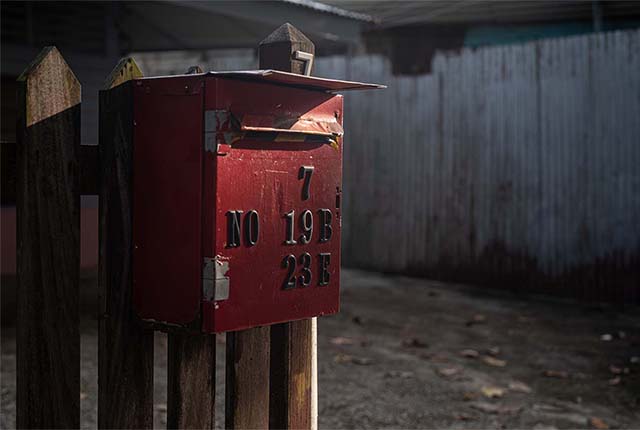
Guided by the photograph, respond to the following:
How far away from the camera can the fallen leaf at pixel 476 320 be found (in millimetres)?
8103

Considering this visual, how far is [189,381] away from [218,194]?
1.57 ft

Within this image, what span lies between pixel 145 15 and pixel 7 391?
4782mm

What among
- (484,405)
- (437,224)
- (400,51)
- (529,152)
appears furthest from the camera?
(400,51)

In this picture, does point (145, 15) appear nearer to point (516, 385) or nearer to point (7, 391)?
point (7, 391)

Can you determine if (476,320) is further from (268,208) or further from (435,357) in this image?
(268,208)

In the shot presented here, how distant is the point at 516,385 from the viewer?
588 centimetres

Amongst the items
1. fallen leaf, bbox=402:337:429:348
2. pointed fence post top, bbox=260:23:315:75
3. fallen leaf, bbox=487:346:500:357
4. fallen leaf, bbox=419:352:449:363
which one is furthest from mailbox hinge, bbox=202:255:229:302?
fallen leaf, bbox=402:337:429:348

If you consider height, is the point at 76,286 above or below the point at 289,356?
above

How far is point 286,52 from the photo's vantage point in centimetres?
245

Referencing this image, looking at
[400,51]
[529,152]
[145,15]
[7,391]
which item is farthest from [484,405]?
[400,51]

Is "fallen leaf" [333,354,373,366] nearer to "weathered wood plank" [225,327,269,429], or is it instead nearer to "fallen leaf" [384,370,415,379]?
"fallen leaf" [384,370,415,379]

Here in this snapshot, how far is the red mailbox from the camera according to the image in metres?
2.06

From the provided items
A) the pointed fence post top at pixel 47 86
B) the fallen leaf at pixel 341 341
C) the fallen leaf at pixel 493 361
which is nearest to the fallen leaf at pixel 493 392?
the fallen leaf at pixel 493 361

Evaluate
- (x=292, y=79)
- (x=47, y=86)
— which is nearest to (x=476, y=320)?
(x=292, y=79)
